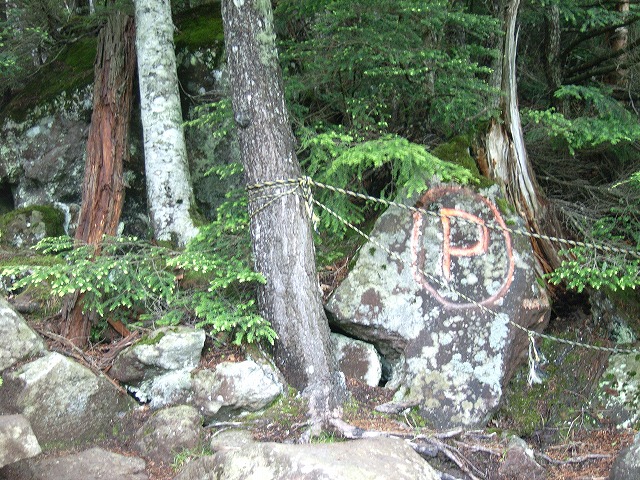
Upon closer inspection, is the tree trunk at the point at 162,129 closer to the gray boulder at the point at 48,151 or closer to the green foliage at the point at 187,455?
the gray boulder at the point at 48,151

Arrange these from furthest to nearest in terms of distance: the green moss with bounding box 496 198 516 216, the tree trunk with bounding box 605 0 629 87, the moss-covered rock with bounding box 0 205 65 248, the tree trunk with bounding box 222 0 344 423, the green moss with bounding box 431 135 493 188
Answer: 1. the tree trunk with bounding box 605 0 629 87
2. the moss-covered rock with bounding box 0 205 65 248
3. the green moss with bounding box 431 135 493 188
4. the green moss with bounding box 496 198 516 216
5. the tree trunk with bounding box 222 0 344 423

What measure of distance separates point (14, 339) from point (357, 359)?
314 centimetres

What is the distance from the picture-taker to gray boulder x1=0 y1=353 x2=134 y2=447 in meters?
4.94

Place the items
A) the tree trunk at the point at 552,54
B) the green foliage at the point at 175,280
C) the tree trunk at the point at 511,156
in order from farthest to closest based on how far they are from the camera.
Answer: the tree trunk at the point at 552,54 → the tree trunk at the point at 511,156 → the green foliage at the point at 175,280

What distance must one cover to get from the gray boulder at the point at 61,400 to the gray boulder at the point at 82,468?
0.32 m

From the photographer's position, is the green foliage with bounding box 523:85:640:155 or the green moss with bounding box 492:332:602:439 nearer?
the green moss with bounding box 492:332:602:439

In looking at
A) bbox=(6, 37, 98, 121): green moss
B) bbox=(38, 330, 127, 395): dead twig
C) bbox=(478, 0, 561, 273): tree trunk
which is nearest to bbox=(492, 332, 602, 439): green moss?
bbox=(478, 0, 561, 273): tree trunk

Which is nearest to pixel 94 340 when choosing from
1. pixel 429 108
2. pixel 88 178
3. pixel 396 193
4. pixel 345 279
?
pixel 88 178

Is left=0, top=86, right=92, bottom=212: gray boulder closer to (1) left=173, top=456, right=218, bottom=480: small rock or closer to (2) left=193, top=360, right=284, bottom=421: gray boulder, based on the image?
(2) left=193, top=360, right=284, bottom=421: gray boulder

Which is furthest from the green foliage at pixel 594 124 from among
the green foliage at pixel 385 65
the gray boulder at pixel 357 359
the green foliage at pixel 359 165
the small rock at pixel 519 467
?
the small rock at pixel 519 467

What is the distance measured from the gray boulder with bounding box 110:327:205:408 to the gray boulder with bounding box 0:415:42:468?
1.46 m

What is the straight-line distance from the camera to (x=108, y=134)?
24.6 ft

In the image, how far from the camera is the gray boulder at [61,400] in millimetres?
4938

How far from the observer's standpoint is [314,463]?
374 centimetres
